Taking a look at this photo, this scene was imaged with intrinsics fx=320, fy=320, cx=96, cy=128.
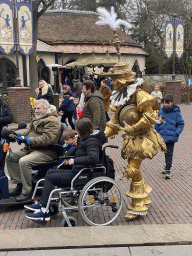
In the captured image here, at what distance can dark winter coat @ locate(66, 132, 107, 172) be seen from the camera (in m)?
3.75

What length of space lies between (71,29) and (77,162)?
89.2 ft

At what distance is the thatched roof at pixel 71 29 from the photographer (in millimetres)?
27450

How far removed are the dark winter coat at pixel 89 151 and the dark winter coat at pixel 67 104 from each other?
19.1 feet

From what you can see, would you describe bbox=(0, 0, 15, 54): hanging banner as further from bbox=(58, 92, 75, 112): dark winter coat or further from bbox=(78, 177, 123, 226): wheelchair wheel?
bbox=(78, 177, 123, 226): wheelchair wheel

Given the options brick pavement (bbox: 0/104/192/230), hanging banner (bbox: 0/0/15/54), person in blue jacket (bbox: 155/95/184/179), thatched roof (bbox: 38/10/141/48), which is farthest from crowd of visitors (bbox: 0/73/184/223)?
thatched roof (bbox: 38/10/141/48)

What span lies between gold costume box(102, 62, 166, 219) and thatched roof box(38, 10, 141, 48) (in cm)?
2382

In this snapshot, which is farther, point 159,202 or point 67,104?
point 67,104

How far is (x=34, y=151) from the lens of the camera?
4504mm

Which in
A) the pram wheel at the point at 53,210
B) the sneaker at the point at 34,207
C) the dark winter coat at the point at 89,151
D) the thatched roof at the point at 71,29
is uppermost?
the thatched roof at the point at 71,29

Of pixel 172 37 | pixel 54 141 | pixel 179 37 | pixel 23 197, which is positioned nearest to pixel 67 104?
pixel 54 141

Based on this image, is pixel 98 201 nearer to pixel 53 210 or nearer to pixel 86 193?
pixel 86 193

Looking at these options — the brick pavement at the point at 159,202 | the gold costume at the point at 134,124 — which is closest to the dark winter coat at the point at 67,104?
the brick pavement at the point at 159,202

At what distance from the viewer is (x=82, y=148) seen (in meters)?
3.99

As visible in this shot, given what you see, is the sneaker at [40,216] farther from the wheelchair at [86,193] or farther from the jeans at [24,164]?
the jeans at [24,164]
